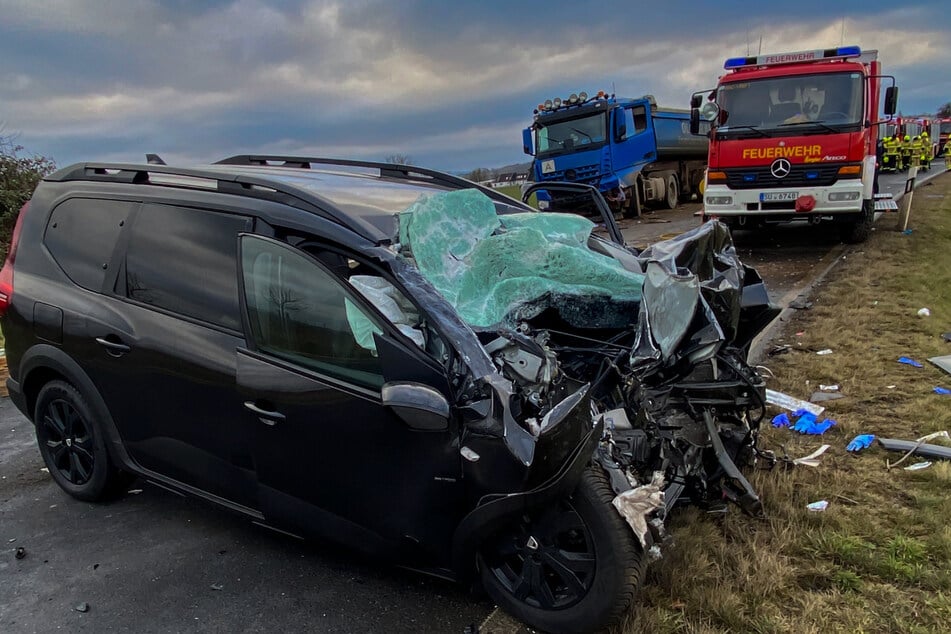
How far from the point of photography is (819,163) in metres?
9.70

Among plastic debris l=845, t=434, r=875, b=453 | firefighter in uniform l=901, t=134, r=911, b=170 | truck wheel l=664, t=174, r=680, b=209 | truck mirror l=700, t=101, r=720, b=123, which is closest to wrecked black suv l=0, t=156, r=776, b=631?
plastic debris l=845, t=434, r=875, b=453

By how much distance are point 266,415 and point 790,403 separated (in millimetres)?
3444

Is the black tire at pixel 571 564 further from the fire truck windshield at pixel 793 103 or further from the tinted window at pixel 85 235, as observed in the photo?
the fire truck windshield at pixel 793 103

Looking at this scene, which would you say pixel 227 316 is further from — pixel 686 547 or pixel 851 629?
pixel 851 629

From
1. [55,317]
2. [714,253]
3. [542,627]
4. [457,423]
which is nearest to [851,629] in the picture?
[542,627]

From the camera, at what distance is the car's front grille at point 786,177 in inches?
383

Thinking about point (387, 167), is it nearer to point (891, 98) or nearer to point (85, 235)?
point (85, 235)

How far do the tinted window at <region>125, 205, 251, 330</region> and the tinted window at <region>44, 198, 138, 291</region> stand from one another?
0.62 feet

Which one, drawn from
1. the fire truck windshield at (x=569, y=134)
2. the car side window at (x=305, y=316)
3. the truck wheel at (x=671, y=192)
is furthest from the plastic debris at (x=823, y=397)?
the truck wheel at (x=671, y=192)

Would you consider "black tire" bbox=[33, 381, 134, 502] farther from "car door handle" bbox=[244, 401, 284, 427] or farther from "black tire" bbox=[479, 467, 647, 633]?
"black tire" bbox=[479, 467, 647, 633]

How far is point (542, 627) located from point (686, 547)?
2.50 ft

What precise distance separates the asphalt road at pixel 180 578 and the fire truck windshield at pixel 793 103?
9466mm

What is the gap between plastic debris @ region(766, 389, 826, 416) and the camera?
4273 millimetres

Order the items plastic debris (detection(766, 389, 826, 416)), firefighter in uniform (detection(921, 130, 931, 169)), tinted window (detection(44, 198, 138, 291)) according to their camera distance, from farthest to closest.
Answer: firefighter in uniform (detection(921, 130, 931, 169)), plastic debris (detection(766, 389, 826, 416)), tinted window (detection(44, 198, 138, 291))
